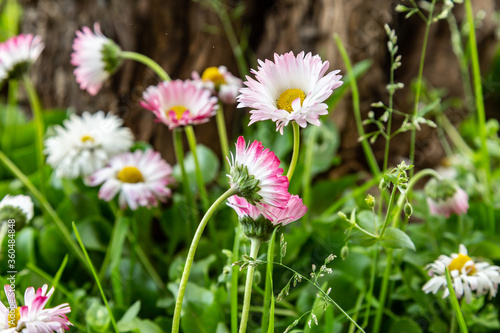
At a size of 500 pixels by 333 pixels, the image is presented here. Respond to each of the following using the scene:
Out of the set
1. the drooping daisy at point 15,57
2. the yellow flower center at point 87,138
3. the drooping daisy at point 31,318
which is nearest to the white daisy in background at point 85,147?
the yellow flower center at point 87,138

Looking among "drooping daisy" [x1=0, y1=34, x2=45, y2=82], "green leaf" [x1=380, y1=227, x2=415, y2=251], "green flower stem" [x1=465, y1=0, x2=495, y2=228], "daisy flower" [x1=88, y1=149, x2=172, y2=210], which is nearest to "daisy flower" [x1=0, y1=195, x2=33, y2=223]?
"daisy flower" [x1=88, y1=149, x2=172, y2=210]

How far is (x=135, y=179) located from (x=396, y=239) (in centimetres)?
36

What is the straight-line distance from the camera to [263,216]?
38cm

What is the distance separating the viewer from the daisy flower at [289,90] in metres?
0.34

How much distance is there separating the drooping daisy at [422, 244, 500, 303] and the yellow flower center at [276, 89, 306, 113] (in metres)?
0.24

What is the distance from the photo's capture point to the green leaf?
0.43 m

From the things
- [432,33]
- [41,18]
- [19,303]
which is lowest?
[19,303]

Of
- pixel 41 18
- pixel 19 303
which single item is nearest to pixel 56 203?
pixel 19 303

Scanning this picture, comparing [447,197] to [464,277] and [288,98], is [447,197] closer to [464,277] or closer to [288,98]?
[464,277]

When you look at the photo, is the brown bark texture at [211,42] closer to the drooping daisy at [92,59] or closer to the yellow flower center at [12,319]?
the drooping daisy at [92,59]

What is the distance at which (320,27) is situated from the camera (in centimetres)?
104

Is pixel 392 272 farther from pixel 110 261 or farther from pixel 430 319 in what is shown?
pixel 110 261

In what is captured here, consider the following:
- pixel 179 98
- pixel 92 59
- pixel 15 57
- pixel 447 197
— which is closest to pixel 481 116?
pixel 447 197

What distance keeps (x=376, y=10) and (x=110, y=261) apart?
705mm
